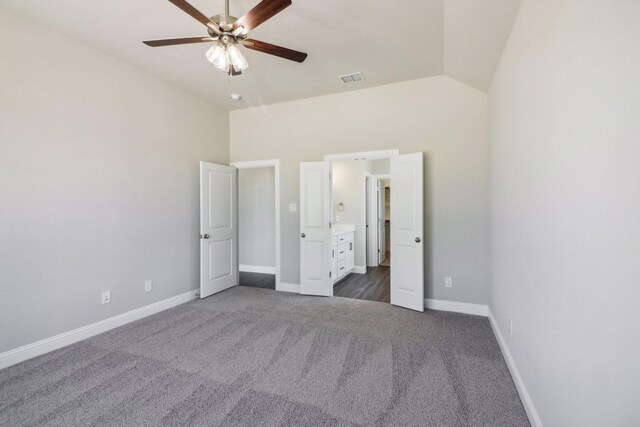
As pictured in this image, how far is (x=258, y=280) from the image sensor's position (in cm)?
525

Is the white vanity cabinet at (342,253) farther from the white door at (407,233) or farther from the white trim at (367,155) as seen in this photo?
the white trim at (367,155)

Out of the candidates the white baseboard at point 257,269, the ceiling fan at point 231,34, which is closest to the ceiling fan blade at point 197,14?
the ceiling fan at point 231,34

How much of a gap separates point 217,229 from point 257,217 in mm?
1739

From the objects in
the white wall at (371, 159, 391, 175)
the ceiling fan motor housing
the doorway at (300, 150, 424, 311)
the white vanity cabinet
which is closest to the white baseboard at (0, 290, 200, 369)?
the doorway at (300, 150, 424, 311)

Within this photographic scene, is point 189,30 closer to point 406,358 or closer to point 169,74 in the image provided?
point 169,74

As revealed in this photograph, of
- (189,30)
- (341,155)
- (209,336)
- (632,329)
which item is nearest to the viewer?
(632,329)

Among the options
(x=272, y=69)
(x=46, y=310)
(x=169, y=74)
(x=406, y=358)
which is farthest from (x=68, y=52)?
(x=406, y=358)

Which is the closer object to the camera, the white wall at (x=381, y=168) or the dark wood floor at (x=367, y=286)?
the dark wood floor at (x=367, y=286)

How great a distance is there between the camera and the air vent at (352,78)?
11.6 ft

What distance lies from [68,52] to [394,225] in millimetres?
4041

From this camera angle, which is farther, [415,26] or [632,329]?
[415,26]

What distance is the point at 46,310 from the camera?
2.56 meters

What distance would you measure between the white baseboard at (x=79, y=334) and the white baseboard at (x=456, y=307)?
3.44 metres

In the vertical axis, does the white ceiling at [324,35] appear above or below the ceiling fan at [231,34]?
above
